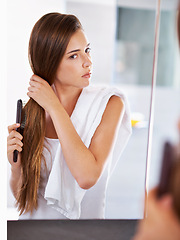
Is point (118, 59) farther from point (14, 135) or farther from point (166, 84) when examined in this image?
point (14, 135)

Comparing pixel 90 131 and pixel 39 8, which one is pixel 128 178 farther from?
pixel 39 8

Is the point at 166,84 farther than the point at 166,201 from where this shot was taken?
Yes

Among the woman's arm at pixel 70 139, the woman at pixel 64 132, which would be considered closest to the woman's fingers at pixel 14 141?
the woman at pixel 64 132

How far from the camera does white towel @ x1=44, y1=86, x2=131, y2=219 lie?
28.0 inches

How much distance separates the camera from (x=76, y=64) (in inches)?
27.1

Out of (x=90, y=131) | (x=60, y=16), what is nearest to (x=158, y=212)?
(x=90, y=131)

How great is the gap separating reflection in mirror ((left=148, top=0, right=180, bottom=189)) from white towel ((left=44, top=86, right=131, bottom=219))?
82 mm

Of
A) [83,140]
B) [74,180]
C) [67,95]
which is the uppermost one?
[67,95]

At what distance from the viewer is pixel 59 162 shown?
2.33 ft

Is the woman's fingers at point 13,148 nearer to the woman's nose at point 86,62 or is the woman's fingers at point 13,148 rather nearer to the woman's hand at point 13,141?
the woman's hand at point 13,141

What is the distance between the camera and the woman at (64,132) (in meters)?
0.68

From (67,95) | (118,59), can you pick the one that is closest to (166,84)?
(118,59)

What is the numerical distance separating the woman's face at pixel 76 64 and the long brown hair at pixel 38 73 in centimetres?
1

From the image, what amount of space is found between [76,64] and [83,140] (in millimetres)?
184
